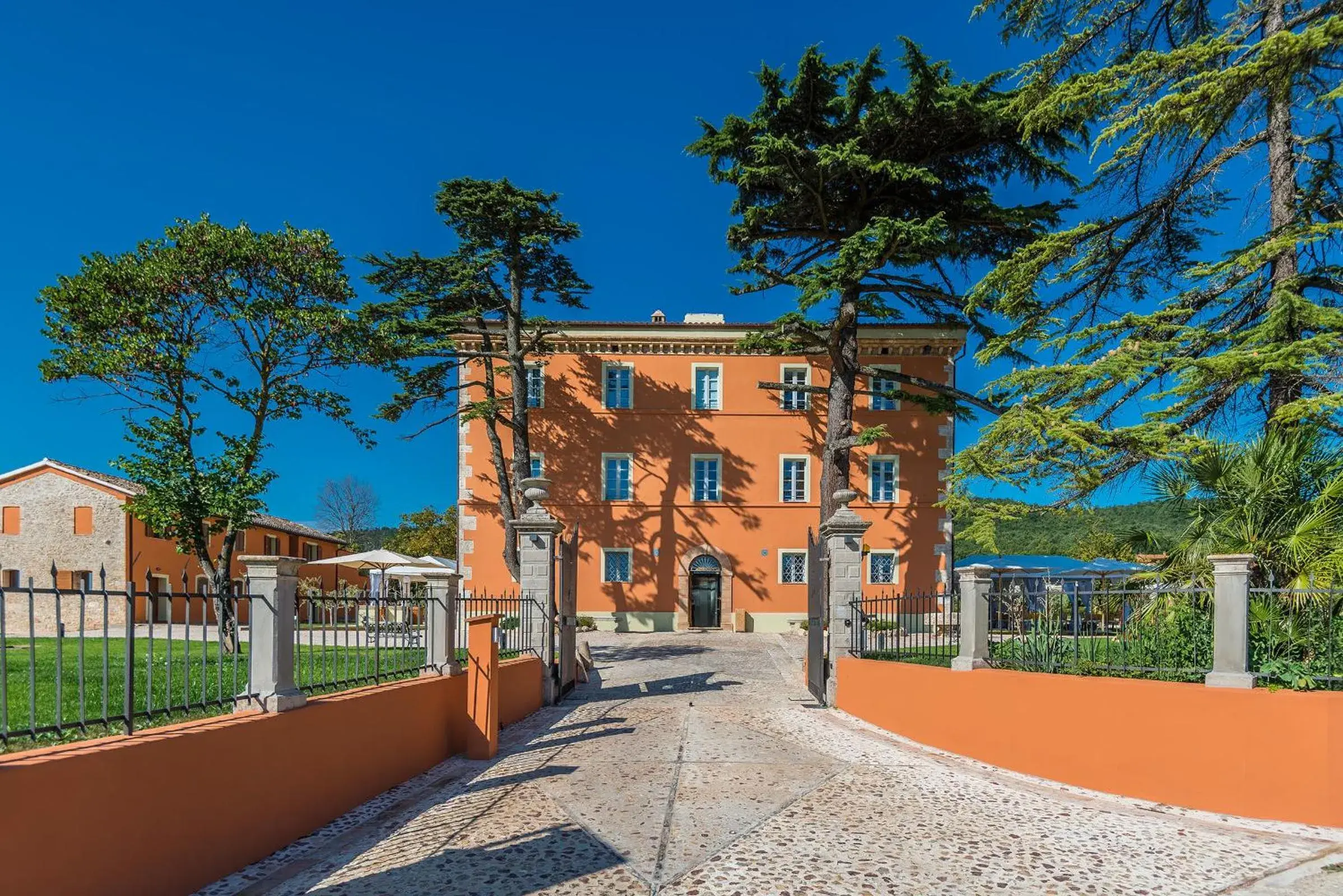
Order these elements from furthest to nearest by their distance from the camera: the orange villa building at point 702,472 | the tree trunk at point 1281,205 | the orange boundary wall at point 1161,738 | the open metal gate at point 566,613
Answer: the orange villa building at point 702,472 < the open metal gate at point 566,613 < the tree trunk at point 1281,205 < the orange boundary wall at point 1161,738

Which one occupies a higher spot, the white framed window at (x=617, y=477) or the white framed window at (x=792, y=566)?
the white framed window at (x=617, y=477)

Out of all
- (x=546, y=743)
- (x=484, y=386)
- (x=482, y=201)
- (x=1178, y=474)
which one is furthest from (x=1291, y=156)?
(x=484, y=386)

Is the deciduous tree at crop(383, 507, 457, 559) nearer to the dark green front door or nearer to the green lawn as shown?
the dark green front door

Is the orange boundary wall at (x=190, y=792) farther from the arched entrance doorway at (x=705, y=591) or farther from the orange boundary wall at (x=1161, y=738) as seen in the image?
the arched entrance doorway at (x=705, y=591)

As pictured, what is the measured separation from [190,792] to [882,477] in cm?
2152

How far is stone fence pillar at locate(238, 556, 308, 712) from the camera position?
5109 millimetres

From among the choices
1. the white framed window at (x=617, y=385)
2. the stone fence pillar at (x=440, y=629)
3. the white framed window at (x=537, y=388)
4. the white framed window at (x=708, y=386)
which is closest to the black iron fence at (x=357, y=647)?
the stone fence pillar at (x=440, y=629)

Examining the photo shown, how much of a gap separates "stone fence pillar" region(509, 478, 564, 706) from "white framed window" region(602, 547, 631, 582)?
41.6 ft

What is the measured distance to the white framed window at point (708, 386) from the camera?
24.0m

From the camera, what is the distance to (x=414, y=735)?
6.86 meters

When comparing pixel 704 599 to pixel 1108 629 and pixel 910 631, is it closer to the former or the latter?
pixel 910 631

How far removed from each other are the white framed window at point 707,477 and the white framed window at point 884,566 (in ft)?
16.5

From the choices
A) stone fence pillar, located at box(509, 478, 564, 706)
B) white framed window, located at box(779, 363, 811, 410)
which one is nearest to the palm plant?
stone fence pillar, located at box(509, 478, 564, 706)

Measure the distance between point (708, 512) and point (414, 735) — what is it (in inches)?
680
